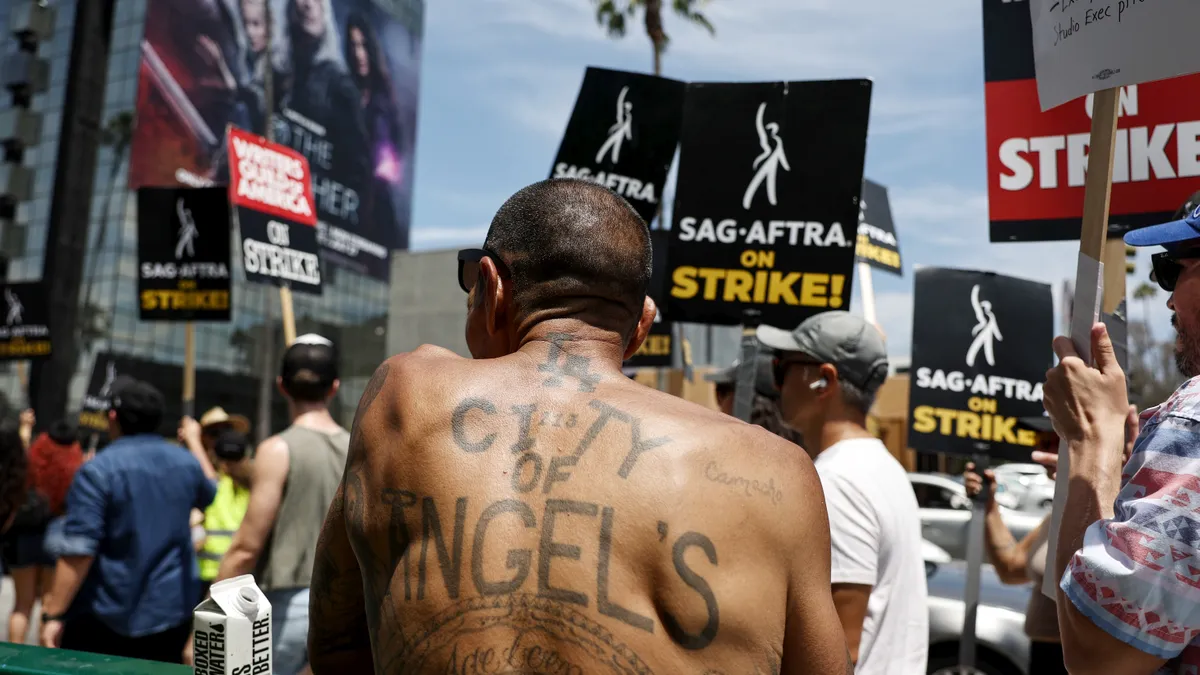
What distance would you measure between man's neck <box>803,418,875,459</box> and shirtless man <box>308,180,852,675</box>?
5.28 feet

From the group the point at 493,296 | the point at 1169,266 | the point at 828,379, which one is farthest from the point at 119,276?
the point at 1169,266

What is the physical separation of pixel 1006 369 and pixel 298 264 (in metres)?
4.72

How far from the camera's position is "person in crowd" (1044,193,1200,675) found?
5.58ft

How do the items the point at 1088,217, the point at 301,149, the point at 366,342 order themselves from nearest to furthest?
the point at 1088,217 → the point at 301,149 → the point at 366,342

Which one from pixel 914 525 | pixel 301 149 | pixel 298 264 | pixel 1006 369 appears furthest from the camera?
pixel 301 149

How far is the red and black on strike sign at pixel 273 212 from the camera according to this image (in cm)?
717

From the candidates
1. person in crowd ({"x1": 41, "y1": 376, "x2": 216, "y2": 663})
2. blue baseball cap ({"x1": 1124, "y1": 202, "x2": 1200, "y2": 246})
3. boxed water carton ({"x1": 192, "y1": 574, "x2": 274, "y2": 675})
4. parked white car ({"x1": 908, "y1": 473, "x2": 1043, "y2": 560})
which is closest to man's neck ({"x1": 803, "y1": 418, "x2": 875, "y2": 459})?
blue baseball cap ({"x1": 1124, "y1": 202, "x2": 1200, "y2": 246})

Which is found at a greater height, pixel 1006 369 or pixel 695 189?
pixel 695 189

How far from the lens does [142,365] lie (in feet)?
140

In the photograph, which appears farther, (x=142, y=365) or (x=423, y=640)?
(x=142, y=365)

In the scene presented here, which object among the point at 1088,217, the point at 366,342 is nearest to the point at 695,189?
the point at 1088,217

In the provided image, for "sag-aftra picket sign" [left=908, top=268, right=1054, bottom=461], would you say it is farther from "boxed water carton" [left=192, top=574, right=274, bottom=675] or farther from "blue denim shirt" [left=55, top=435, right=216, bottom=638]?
"boxed water carton" [left=192, top=574, right=274, bottom=675]

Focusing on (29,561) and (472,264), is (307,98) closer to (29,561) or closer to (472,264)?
(29,561)

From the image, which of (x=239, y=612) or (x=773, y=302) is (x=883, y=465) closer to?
(x=773, y=302)
